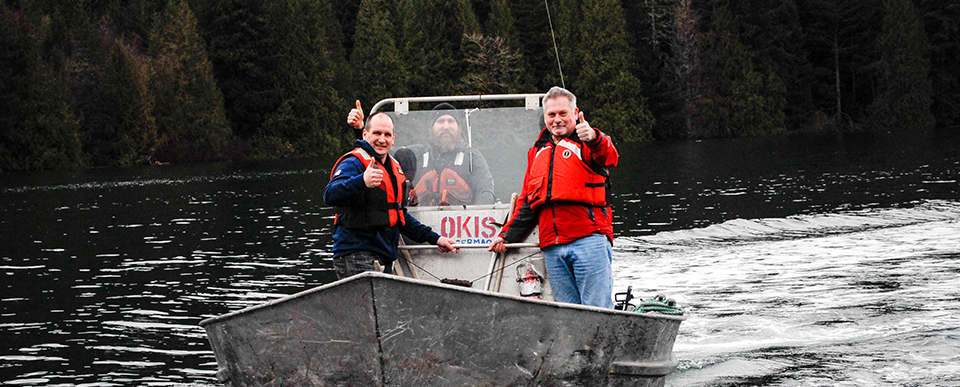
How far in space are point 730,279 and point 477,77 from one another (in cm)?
5322

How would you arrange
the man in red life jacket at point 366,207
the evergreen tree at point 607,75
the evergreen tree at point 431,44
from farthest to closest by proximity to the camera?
the evergreen tree at point 607,75, the evergreen tree at point 431,44, the man in red life jacket at point 366,207

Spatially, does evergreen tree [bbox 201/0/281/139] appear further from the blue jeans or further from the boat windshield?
the blue jeans

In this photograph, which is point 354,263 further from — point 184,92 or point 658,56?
point 658,56

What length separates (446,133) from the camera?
338 inches

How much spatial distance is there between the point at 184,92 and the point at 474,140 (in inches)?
2144

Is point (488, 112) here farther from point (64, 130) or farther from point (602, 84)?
point (602, 84)

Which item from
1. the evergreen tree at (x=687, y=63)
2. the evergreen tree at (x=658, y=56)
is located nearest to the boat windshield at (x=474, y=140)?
the evergreen tree at (x=687, y=63)

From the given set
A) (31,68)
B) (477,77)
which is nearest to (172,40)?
(31,68)

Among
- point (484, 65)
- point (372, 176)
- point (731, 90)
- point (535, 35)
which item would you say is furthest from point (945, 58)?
point (372, 176)

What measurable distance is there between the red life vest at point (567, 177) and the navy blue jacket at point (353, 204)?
3.46 feet

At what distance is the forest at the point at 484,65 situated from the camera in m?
59.8

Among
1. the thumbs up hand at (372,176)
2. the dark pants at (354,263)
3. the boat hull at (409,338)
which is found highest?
the thumbs up hand at (372,176)

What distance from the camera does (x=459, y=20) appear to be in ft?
228

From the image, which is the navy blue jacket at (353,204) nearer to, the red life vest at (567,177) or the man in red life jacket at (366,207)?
the man in red life jacket at (366,207)
